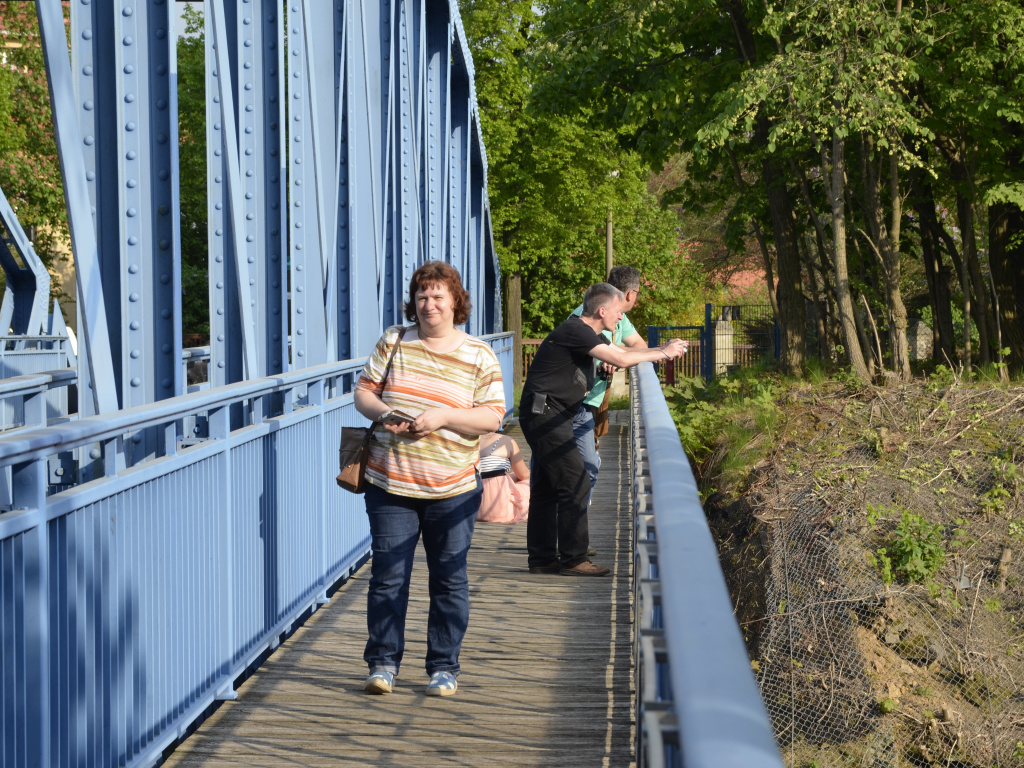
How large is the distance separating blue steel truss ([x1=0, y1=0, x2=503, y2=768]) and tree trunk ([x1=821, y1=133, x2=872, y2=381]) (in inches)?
377

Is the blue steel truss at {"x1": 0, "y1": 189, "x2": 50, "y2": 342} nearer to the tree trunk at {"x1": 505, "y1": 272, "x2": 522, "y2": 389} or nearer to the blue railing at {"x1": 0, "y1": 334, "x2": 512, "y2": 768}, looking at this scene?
the tree trunk at {"x1": 505, "y1": 272, "x2": 522, "y2": 389}

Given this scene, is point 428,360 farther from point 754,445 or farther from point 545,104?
point 545,104

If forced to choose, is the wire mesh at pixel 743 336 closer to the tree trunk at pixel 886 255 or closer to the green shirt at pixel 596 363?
the tree trunk at pixel 886 255

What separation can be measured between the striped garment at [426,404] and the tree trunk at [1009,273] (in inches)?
585

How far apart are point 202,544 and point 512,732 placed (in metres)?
1.27

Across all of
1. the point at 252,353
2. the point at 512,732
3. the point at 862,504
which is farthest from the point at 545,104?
the point at 512,732

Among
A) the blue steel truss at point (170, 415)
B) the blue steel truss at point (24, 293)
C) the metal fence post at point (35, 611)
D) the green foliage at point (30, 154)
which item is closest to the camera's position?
the metal fence post at point (35, 611)

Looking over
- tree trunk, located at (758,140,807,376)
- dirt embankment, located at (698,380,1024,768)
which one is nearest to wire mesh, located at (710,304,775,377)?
tree trunk, located at (758,140,807,376)

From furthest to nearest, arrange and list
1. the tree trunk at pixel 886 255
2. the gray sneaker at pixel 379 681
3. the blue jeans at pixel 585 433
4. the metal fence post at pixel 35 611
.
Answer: the tree trunk at pixel 886 255, the blue jeans at pixel 585 433, the gray sneaker at pixel 379 681, the metal fence post at pixel 35 611

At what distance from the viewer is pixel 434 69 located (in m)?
13.4

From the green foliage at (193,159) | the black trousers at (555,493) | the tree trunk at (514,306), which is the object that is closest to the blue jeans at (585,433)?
the black trousers at (555,493)

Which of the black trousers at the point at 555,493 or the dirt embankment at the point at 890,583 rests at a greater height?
the black trousers at the point at 555,493

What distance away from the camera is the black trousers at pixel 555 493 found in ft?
21.0

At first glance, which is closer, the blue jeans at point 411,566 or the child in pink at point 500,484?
the blue jeans at point 411,566
